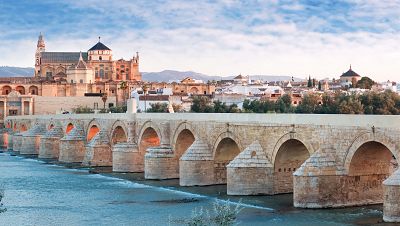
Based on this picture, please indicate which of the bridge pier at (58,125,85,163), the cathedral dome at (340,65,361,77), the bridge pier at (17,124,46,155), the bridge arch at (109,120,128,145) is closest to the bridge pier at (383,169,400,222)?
the bridge arch at (109,120,128,145)

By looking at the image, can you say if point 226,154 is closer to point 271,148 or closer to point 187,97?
point 271,148

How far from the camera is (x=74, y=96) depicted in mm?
89562

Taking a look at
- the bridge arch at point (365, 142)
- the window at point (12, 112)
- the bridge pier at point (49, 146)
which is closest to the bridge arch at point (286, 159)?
the bridge arch at point (365, 142)

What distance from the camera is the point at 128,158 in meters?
35.9

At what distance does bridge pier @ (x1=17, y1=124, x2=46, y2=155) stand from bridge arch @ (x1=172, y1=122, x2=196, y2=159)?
75.4 feet

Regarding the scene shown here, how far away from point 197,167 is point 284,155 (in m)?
4.43

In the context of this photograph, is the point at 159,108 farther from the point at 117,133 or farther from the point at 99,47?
the point at 99,47

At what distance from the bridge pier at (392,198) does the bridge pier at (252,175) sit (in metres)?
6.44

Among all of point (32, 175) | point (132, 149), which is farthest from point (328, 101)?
point (32, 175)

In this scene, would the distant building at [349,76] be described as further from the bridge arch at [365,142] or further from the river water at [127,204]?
the bridge arch at [365,142]

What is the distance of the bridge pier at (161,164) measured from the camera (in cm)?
3172

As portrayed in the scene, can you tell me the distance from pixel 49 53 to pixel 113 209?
8461 centimetres

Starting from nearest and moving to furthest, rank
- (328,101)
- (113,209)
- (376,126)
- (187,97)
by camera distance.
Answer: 1. (376,126)
2. (113,209)
3. (328,101)
4. (187,97)

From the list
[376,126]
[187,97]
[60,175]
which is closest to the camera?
[376,126]
